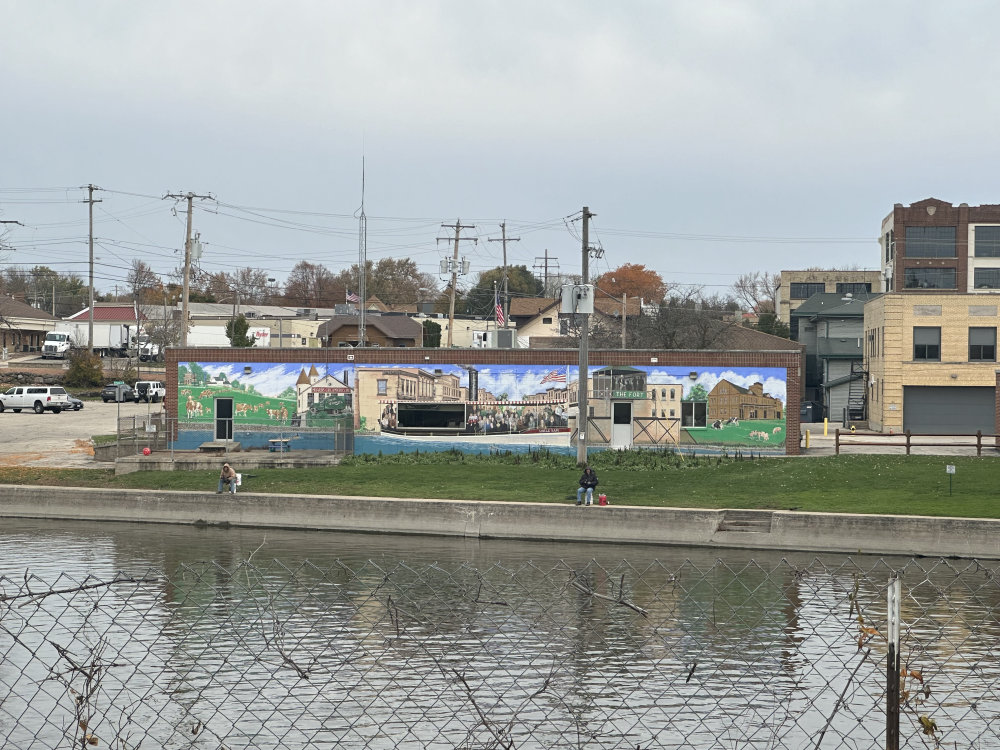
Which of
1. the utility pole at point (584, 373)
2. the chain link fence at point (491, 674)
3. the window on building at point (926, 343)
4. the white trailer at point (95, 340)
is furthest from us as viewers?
the white trailer at point (95, 340)

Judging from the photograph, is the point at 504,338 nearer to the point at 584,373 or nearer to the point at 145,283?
the point at 584,373

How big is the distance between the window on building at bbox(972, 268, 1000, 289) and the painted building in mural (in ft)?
172

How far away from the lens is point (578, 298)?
1715 inches

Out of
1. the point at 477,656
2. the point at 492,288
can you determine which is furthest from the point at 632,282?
the point at 477,656

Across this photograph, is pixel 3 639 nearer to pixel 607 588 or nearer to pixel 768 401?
pixel 607 588

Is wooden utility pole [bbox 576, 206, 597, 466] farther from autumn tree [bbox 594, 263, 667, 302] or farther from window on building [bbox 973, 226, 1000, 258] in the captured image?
autumn tree [bbox 594, 263, 667, 302]

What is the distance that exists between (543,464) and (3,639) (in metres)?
26.6

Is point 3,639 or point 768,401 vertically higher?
point 768,401

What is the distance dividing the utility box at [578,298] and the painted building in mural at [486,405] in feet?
18.2

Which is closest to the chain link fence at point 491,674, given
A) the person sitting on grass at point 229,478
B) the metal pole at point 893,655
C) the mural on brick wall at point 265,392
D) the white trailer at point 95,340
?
the metal pole at point 893,655

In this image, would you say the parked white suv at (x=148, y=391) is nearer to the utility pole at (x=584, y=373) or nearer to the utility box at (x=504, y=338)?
the utility box at (x=504, y=338)

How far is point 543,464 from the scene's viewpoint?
44.1 metres

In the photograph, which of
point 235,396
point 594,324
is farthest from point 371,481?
point 594,324

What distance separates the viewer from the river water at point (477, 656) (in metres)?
12.6
